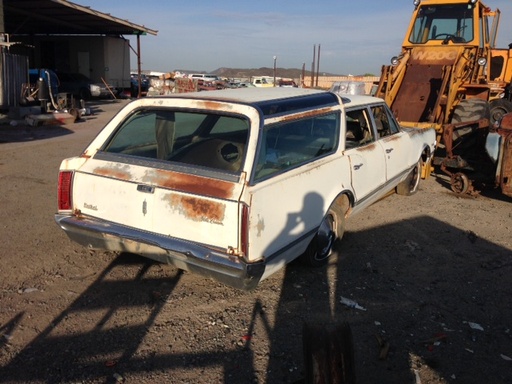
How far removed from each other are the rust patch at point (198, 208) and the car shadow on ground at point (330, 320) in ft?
2.74

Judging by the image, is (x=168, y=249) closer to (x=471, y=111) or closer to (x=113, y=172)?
(x=113, y=172)

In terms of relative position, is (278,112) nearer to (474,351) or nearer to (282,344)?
(282,344)

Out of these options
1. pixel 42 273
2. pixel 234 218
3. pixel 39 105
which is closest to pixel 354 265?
pixel 234 218

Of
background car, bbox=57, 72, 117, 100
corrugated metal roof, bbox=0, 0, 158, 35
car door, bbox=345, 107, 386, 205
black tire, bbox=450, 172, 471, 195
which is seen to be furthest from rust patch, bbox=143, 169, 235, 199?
background car, bbox=57, 72, 117, 100

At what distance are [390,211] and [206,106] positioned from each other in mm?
3659

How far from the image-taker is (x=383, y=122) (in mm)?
6070

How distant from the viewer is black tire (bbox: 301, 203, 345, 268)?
14.5 feet

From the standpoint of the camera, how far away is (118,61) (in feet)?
98.8

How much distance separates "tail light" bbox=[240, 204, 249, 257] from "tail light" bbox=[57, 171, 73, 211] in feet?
5.64

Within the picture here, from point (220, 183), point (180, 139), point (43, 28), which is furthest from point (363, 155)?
point (43, 28)

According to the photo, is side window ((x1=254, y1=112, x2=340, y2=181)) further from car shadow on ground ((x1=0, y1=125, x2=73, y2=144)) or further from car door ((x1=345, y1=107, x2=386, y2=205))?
car shadow on ground ((x1=0, y1=125, x2=73, y2=144))

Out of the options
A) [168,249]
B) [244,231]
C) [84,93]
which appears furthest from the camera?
[84,93]

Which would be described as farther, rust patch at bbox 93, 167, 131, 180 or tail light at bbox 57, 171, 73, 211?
tail light at bbox 57, 171, 73, 211

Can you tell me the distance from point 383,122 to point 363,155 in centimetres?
119
